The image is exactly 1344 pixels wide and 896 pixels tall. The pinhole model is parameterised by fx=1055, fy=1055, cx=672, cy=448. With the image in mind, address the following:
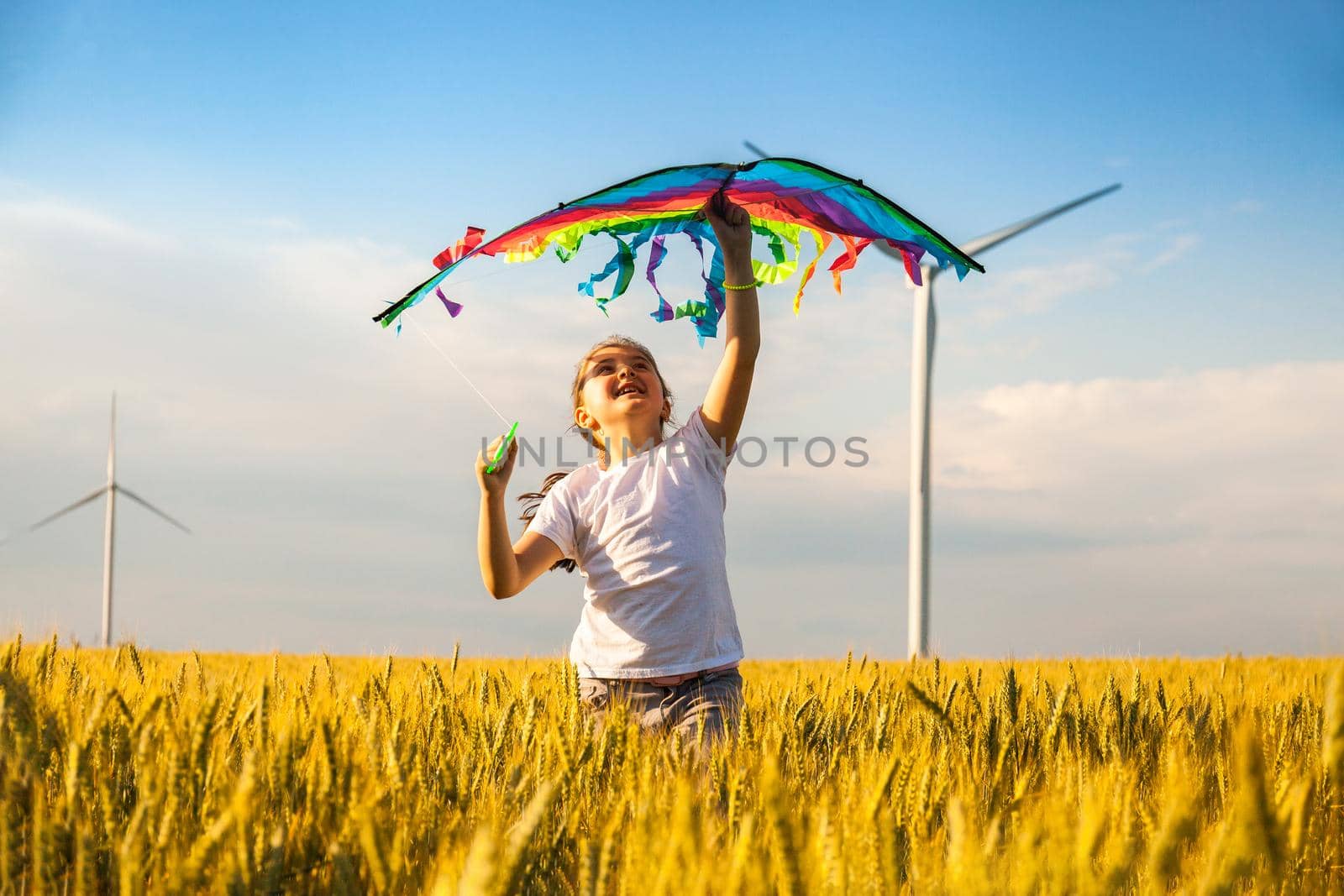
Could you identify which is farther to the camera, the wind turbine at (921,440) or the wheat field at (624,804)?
the wind turbine at (921,440)

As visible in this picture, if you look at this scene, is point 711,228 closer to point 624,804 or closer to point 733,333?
point 733,333

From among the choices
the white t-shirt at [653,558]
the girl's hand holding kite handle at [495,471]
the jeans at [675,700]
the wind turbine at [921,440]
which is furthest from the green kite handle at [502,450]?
the wind turbine at [921,440]

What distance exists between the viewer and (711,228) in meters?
5.50

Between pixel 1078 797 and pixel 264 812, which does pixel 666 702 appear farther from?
pixel 264 812

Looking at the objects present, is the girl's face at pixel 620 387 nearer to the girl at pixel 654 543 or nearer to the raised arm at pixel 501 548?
the girl at pixel 654 543

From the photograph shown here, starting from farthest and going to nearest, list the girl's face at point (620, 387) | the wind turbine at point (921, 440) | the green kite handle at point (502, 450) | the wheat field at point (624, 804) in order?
1. the wind turbine at point (921, 440)
2. the girl's face at point (620, 387)
3. the green kite handle at point (502, 450)
4. the wheat field at point (624, 804)

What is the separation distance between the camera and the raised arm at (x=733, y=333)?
4.16m

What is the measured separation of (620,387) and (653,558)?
2.59 feet

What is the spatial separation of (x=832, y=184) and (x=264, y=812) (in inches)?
142

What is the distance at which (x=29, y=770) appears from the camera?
2.30m

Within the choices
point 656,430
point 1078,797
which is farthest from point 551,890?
point 656,430

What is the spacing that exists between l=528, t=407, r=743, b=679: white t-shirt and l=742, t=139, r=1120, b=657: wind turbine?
9.59 meters

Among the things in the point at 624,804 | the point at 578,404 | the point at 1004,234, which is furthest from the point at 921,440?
the point at 624,804

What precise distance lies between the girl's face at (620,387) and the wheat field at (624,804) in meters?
1.26
